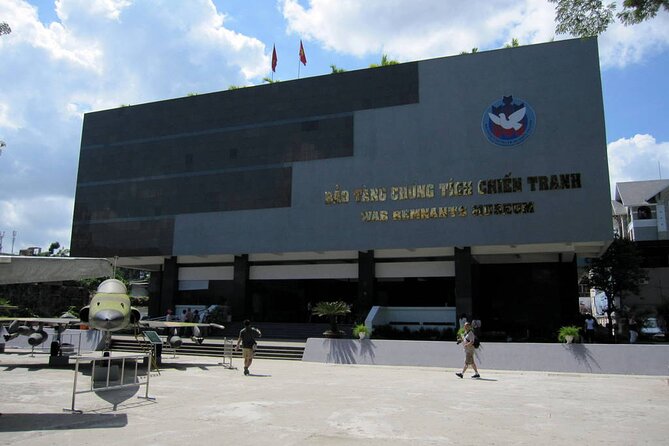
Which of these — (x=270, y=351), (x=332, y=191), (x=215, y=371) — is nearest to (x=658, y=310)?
(x=332, y=191)

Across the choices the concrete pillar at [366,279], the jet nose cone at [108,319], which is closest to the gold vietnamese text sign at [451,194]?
the concrete pillar at [366,279]

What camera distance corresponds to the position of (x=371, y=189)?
96.3 feet

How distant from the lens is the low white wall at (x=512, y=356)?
63.2 feet

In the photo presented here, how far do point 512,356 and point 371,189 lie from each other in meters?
12.2

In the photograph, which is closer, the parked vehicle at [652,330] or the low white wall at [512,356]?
the low white wall at [512,356]

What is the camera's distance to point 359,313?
30.1 m

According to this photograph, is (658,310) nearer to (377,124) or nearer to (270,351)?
(377,124)

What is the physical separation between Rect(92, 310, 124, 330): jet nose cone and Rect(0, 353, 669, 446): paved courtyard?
5.43 ft

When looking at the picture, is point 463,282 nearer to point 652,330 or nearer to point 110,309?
point 652,330

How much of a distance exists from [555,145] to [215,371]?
19.3 metres

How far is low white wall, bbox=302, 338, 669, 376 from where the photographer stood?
19.3m

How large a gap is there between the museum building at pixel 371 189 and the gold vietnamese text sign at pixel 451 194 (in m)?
0.07

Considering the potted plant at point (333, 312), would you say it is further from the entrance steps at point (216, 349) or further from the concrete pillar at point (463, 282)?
Answer: the concrete pillar at point (463, 282)

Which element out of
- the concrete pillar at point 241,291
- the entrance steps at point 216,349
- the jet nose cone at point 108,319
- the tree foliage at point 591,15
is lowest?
the entrance steps at point 216,349
